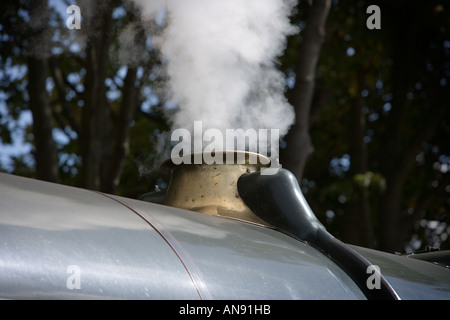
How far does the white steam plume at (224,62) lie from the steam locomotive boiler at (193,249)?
84 centimetres

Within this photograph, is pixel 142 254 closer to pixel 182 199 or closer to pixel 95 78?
pixel 182 199

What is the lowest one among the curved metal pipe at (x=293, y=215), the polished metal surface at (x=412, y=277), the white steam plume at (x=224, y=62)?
the polished metal surface at (x=412, y=277)

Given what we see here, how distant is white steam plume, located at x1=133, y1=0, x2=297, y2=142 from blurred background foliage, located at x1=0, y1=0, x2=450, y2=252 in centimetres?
43

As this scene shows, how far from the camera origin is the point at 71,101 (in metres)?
8.13

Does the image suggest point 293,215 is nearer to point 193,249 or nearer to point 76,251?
point 193,249

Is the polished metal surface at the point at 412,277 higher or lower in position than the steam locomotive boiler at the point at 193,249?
lower

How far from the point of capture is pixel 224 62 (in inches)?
137

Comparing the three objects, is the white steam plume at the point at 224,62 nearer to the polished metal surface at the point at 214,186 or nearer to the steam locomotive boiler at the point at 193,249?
the polished metal surface at the point at 214,186

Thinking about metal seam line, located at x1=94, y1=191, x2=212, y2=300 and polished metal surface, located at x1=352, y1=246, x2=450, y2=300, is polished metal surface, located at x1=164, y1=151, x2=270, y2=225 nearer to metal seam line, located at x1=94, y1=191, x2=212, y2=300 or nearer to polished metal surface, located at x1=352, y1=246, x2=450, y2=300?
polished metal surface, located at x1=352, y1=246, x2=450, y2=300

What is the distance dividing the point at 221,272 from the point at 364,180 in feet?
16.9

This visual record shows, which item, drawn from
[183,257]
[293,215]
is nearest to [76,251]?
[183,257]

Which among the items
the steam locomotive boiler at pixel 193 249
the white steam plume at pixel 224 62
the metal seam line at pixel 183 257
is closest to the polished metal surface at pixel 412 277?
the steam locomotive boiler at pixel 193 249

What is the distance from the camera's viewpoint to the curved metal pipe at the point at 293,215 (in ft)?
6.84
